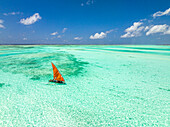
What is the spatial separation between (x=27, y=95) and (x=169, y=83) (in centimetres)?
569

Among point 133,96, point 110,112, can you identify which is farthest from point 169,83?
point 110,112

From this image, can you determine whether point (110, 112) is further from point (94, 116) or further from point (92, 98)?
point (92, 98)

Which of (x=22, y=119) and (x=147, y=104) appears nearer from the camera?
(x=22, y=119)

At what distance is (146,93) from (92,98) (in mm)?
1942

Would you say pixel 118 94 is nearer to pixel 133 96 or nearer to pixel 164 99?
pixel 133 96

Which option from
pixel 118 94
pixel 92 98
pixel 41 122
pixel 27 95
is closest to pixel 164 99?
pixel 118 94

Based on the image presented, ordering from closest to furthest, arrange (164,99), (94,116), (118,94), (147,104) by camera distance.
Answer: (94,116), (147,104), (164,99), (118,94)

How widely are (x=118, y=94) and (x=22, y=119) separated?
2823 millimetres

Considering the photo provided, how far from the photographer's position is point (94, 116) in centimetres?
227

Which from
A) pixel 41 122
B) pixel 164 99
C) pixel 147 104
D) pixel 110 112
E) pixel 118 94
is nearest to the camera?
pixel 41 122

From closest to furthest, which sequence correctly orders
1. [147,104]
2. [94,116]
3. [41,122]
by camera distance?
[41,122] < [94,116] < [147,104]

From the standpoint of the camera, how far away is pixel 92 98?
3.02 meters

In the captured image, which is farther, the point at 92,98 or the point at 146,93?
the point at 146,93

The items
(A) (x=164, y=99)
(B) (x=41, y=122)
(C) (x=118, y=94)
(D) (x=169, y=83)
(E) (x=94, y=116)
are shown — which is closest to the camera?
(B) (x=41, y=122)
